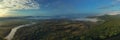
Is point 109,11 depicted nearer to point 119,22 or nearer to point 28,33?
point 119,22

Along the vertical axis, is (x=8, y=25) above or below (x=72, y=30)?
above

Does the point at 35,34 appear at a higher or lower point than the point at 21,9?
lower

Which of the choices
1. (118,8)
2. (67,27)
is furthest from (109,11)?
(67,27)

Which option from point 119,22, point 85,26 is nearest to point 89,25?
point 85,26

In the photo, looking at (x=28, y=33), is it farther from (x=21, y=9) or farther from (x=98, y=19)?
(x=98, y=19)

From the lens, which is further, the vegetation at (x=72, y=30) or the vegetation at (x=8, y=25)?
the vegetation at (x=8, y=25)

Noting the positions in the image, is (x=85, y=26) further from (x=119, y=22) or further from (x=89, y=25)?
(x=119, y=22)

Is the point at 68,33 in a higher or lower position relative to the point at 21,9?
lower

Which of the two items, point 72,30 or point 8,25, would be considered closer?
point 72,30

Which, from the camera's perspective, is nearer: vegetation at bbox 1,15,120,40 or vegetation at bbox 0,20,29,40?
vegetation at bbox 1,15,120,40
